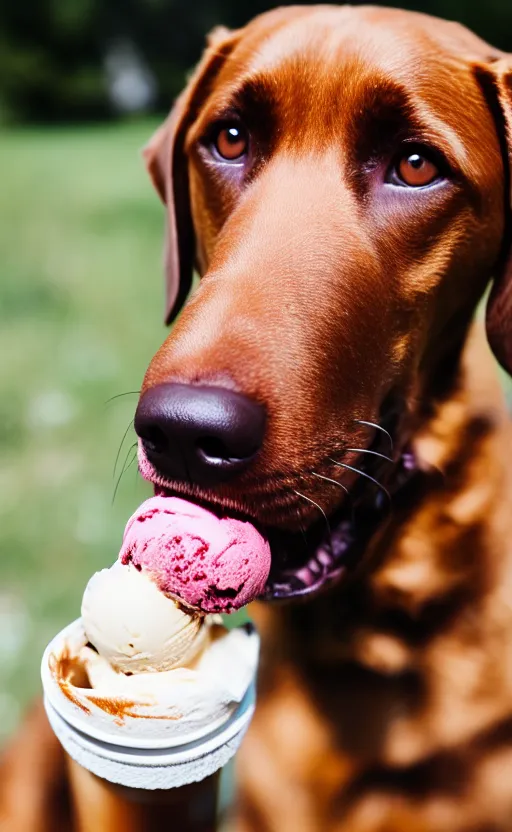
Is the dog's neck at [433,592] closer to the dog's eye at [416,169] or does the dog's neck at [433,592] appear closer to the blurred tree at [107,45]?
the dog's eye at [416,169]

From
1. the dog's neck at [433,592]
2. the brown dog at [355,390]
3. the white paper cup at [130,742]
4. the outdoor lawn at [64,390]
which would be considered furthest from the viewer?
the outdoor lawn at [64,390]

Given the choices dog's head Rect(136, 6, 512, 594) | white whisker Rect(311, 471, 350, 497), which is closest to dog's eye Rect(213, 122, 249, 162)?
dog's head Rect(136, 6, 512, 594)

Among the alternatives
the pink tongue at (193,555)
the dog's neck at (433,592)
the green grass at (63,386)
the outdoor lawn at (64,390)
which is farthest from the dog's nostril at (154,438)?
the green grass at (63,386)

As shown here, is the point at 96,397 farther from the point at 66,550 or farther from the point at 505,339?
the point at 505,339

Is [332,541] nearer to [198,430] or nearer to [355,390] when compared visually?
[355,390]

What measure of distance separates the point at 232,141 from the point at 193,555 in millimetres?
1217

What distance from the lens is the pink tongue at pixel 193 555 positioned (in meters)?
1.19

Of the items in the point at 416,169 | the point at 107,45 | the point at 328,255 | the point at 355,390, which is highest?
the point at 416,169

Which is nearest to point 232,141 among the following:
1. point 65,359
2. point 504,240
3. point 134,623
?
point 504,240

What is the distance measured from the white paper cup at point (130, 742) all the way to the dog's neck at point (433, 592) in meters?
1.06

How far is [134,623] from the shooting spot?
3.68 ft

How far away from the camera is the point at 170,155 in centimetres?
240

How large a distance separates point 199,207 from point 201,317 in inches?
30.9

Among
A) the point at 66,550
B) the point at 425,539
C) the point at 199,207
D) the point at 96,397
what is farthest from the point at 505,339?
the point at 96,397
